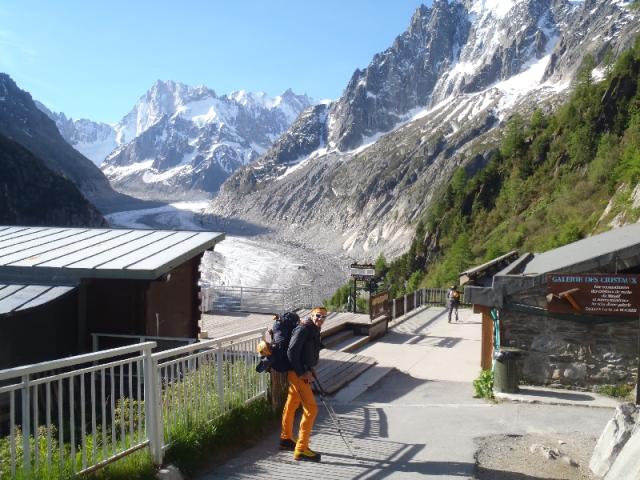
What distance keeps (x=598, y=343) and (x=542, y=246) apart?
2387 centimetres

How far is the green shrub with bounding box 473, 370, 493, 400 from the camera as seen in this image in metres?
9.43

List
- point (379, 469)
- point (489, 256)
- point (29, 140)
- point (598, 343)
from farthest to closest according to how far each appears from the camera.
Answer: point (29, 140) < point (489, 256) < point (598, 343) < point (379, 469)

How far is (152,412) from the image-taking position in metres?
5.64

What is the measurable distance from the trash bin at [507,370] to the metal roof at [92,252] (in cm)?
544

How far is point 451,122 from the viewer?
150m

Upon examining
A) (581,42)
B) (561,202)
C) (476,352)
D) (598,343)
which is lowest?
(476,352)

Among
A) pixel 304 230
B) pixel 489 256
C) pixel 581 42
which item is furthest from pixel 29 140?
pixel 489 256

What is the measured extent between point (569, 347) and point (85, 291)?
25.3ft

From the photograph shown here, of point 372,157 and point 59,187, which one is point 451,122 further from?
point 59,187

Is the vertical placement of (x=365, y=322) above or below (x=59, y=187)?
below

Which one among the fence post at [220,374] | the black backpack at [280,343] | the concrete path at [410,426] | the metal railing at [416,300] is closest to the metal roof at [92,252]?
the fence post at [220,374]

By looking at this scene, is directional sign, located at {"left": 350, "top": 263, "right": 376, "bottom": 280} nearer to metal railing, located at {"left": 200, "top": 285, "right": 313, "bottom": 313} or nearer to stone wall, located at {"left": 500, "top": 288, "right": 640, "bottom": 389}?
metal railing, located at {"left": 200, "top": 285, "right": 313, "bottom": 313}

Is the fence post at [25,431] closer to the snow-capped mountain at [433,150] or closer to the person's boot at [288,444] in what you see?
the person's boot at [288,444]

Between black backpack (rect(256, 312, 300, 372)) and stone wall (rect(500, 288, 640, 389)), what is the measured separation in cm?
447
